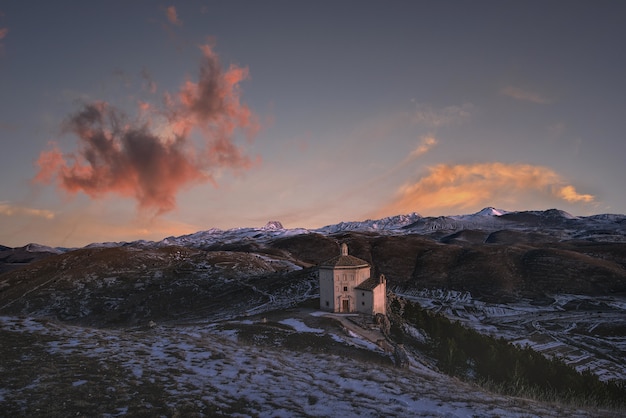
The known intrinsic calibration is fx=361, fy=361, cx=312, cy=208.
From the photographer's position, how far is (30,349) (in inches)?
807

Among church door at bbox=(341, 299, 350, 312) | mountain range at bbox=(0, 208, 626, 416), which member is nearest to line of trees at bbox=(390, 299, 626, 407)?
mountain range at bbox=(0, 208, 626, 416)

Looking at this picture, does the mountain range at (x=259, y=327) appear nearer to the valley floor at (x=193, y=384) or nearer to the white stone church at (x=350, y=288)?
the valley floor at (x=193, y=384)

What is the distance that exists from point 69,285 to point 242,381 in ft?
403

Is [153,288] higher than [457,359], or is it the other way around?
[153,288]

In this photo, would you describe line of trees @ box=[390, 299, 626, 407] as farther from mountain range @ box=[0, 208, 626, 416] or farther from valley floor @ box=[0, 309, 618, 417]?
valley floor @ box=[0, 309, 618, 417]

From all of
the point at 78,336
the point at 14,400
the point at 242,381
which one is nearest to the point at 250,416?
the point at 242,381

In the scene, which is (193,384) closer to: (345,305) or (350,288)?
(350,288)

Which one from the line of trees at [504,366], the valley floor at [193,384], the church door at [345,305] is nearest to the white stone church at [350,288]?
the church door at [345,305]

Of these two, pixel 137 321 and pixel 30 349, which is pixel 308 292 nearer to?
pixel 137 321

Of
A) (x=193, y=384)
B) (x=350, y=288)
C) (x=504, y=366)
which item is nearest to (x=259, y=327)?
(x=350, y=288)

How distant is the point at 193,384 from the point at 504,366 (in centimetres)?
4627

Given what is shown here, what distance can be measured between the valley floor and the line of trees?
2261cm

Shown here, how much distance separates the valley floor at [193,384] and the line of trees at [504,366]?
22608mm

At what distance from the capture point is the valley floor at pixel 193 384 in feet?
46.5
